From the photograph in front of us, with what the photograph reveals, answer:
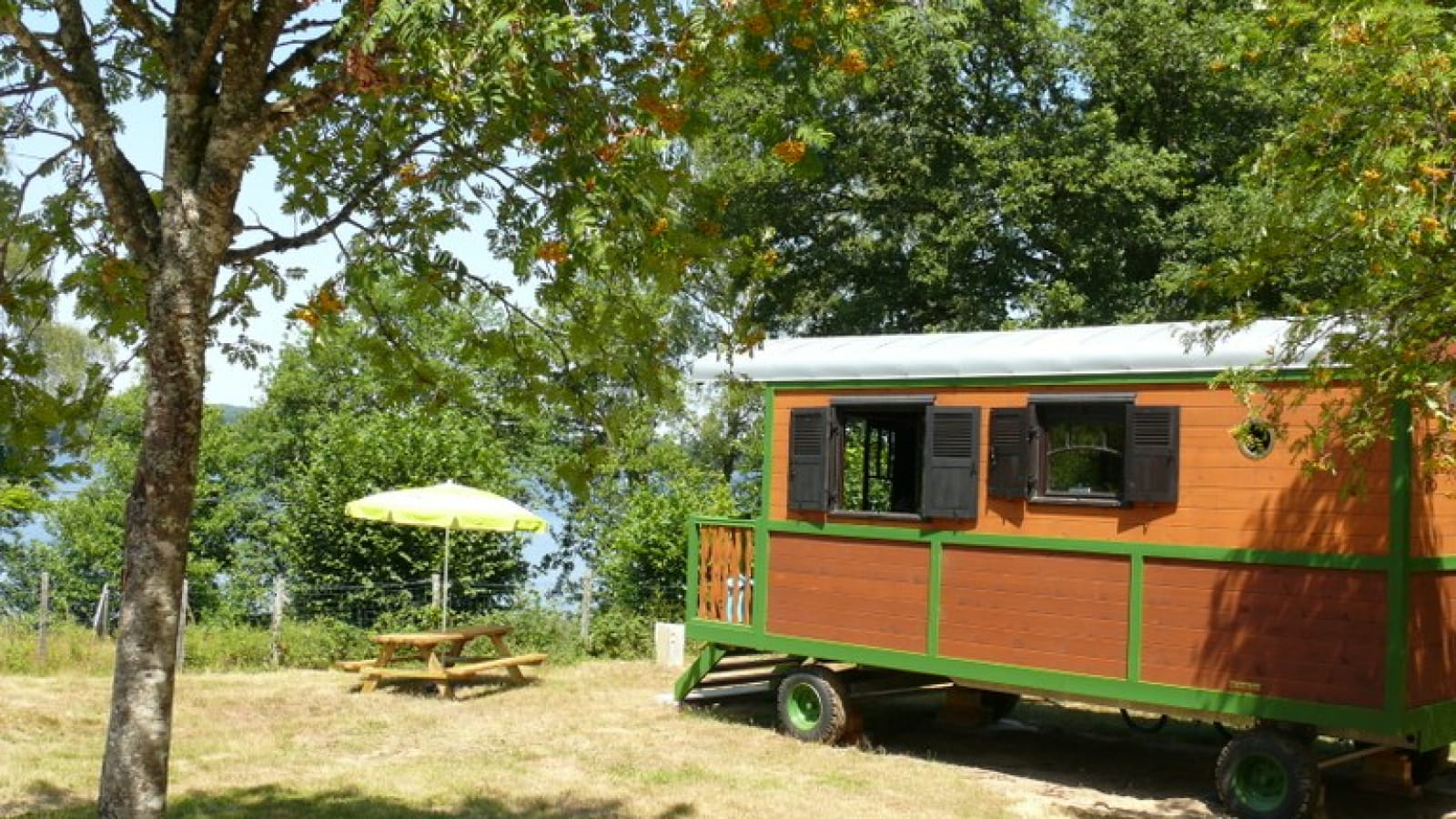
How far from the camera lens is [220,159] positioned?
18.4 feet

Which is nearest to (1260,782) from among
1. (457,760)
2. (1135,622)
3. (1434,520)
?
(1135,622)

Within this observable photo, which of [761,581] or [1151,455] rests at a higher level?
[1151,455]

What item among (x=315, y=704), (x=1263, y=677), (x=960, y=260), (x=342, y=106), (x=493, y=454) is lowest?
(x=315, y=704)

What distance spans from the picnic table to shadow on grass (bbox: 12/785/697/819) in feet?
15.4

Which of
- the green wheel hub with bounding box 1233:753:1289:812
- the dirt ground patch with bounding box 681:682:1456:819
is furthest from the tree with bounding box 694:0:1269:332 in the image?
the green wheel hub with bounding box 1233:753:1289:812

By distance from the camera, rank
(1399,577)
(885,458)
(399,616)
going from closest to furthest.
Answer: (1399,577) < (885,458) < (399,616)

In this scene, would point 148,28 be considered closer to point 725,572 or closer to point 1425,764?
point 725,572

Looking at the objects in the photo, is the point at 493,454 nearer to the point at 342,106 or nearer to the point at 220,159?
the point at 342,106

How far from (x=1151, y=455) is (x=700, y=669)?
477 centimetres

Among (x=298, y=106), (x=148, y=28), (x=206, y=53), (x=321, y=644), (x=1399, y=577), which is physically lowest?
(x=321, y=644)

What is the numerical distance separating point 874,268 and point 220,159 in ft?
61.0

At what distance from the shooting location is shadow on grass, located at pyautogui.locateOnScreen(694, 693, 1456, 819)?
396 inches

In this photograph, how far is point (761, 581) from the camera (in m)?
12.4

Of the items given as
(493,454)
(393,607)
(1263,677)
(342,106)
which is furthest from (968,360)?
(493,454)
